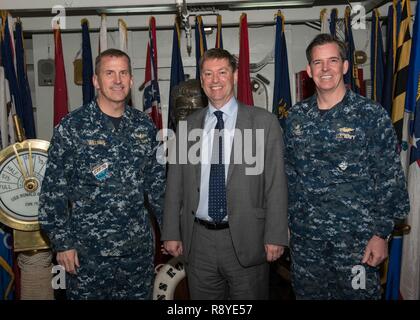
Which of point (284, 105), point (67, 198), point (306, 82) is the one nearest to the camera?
point (67, 198)

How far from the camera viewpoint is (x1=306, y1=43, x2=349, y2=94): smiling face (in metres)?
1.87

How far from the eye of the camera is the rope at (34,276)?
260 cm

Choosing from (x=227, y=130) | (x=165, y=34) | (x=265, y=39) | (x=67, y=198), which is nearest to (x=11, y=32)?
(x=165, y=34)

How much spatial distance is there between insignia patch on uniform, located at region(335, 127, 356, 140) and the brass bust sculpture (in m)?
1.19

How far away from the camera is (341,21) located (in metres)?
3.66

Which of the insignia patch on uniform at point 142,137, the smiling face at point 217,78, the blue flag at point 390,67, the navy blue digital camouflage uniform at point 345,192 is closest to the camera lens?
the navy blue digital camouflage uniform at point 345,192

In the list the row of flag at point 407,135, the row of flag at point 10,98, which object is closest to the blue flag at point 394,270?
the row of flag at point 407,135

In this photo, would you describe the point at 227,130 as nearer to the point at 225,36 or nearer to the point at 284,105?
the point at 284,105

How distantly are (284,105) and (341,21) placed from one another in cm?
106

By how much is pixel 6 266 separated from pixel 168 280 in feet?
4.14
